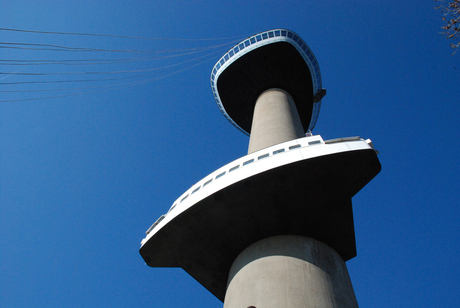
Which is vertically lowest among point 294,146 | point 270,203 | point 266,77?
point 270,203

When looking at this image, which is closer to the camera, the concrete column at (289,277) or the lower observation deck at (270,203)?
the concrete column at (289,277)

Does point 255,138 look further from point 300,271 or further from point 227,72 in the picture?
point 227,72

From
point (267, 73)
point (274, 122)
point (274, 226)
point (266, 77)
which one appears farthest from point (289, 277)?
point (267, 73)

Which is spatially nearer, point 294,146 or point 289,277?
point 289,277

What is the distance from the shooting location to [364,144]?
35.9 feet

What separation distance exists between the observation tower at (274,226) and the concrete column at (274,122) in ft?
13.9

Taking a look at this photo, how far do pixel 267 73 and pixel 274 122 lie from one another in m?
8.16

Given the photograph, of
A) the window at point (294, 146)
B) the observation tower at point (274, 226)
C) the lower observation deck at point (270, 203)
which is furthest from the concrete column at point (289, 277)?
the window at point (294, 146)

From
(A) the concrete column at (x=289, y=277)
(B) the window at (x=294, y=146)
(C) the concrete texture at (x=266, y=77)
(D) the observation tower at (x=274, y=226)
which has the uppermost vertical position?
(C) the concrete texture at (x=266, y=77)

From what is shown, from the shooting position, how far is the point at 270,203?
1141 centimetres

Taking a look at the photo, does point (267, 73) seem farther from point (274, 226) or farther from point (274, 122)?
point (274, 226)

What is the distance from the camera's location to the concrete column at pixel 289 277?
9.09m

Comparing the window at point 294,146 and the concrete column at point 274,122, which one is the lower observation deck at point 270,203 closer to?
the window at point 294,146

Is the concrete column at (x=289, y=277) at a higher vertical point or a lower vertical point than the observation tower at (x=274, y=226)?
lower
